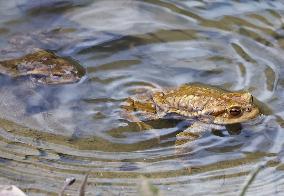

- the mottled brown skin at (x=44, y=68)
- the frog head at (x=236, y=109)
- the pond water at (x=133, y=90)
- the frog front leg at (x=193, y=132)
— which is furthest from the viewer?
the mottled brown skin at (x=44, y=68)

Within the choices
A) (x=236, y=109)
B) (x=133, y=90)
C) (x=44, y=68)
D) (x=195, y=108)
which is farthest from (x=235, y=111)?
(x=44, y=68)

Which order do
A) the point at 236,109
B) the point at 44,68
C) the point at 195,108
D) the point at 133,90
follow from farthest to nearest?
the point at 44,68, the point at 133,90, the point at 195,108, the point at 236,109

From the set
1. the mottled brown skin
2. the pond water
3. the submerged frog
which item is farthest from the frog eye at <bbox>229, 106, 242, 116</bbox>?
the mottled brown skin

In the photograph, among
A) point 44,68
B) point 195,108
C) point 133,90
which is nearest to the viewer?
point 195,108

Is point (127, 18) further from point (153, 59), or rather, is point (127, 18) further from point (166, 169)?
point (166, 169)

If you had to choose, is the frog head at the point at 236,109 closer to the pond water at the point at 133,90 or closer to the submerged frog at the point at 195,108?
the submerged frog at the point at 195,108

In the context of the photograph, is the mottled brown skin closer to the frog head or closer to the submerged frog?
the submerged frog

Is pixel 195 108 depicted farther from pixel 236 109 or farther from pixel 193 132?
pixel 236 109

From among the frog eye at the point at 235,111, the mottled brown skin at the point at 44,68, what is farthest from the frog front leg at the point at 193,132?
the mottled brown skin at the point at 44,68
